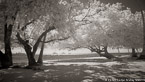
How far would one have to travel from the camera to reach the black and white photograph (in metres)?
11.9

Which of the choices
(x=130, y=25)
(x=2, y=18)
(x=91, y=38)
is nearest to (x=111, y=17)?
(x=130, y=25)

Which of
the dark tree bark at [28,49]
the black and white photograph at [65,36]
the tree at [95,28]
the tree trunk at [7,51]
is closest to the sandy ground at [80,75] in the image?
the black and white photograph at [65,36]

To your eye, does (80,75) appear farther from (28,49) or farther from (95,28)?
(95,28)

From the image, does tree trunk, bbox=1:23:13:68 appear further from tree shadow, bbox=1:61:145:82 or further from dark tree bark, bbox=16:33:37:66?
tree shadow, bbox=1:61:145:82

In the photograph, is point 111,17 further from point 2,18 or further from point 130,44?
point 2,18

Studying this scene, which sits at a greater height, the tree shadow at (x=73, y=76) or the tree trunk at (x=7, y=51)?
the tree trunk at (x=7, y=51)

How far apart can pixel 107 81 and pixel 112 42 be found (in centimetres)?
2487

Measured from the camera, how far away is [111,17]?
3428cm

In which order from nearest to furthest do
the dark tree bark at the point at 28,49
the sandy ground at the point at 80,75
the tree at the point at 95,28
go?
1. the sandy ground at the point at 80,75
2. the dark tree bark at the point at 28,49
3. the tree at the point at 95,28

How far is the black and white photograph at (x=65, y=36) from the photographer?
11.9 metres

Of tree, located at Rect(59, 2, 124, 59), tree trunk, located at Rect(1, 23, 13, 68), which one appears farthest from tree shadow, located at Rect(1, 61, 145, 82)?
tree, located at Rect(59, 2, 124, 59)

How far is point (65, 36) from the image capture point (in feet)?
88.0

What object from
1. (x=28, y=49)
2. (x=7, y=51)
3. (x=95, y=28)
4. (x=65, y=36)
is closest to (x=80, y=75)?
(x=7, y=51)

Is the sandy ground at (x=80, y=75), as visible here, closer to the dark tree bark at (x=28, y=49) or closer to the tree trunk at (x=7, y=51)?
the tree trunk at (x=7, y=51)
